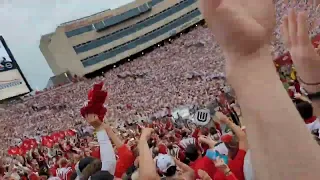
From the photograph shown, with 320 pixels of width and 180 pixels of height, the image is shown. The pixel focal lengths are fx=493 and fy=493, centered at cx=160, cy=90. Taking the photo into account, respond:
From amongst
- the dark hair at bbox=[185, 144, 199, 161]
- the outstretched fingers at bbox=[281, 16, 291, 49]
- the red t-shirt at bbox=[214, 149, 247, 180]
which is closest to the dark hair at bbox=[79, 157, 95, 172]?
the red t-shirt at bbox=[214, 149, 247, 180]

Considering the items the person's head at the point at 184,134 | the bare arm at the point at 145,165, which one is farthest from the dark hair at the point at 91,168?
the person's head at the point at 184,134

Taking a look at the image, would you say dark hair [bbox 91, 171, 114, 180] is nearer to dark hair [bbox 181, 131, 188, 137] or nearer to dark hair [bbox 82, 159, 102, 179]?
dark hair [bbox 82, 159, 102, 179]

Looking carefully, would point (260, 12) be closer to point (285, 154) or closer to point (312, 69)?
point (285, 154)

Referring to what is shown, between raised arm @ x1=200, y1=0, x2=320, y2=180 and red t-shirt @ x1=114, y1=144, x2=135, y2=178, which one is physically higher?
red t-shirt @ x1=114, y1=144, x2=135, y2=178

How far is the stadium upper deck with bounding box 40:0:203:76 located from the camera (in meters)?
19.7

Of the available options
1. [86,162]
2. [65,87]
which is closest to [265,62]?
[86,162]

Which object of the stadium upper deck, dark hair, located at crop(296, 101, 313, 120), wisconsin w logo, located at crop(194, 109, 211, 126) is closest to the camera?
dark hair, located at crop(296, 101, 313, 120)

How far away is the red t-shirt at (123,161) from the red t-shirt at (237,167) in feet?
1.63

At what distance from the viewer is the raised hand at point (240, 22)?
2.37ft

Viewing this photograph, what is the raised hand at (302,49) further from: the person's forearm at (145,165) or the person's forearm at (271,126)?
the person's forearm at (145,165)

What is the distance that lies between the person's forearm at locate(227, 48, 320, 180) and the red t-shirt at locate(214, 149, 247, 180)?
97 centimetres

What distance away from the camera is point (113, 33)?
68.8 feet

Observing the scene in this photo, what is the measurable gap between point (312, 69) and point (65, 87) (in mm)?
15214

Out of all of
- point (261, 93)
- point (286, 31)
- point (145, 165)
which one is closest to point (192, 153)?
point (145, 165)
